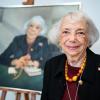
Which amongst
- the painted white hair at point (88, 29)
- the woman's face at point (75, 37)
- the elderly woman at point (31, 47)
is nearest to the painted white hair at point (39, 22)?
the elderly woman at point (31, 47)

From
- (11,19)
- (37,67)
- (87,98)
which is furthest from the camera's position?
(11,19)

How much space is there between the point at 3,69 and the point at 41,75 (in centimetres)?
31

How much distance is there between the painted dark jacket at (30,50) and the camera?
1871 mm

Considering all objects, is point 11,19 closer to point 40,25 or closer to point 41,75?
point 40,25

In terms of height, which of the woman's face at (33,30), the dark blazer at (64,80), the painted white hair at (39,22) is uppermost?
the painted white hair at (39,22)

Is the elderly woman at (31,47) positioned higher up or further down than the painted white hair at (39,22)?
further down

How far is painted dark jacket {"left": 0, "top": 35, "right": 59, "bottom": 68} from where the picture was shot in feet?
6.14

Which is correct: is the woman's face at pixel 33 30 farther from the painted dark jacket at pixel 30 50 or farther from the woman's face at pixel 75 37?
the woman's face at pixel 75 37

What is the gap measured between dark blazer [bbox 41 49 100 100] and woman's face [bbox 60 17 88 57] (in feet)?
0.21

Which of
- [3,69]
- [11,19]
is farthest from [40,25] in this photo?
[3,69]

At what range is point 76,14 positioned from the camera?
1.51 meters

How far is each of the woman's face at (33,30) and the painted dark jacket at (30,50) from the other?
33 mm

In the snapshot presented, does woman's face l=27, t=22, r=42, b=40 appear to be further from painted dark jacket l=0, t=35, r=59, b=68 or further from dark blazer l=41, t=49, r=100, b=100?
dark blazer l=41, t=49, r=100, b=100

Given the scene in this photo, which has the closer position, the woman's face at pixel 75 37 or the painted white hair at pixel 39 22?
the woman's face at pixel 75 37
